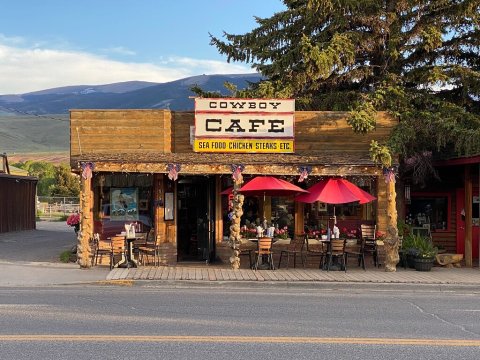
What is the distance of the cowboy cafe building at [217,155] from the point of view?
17.3 meters

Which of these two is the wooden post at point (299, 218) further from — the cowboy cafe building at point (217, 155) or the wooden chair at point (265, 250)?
the wooden chair at point (265, 250)

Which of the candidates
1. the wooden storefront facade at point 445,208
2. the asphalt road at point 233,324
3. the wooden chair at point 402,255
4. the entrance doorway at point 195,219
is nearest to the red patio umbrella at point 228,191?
the entrance doorway at point 195,219

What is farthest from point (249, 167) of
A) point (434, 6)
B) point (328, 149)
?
point (434, 6)

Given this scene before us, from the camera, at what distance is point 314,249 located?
17.7 m

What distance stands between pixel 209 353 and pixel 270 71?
50.0 feet

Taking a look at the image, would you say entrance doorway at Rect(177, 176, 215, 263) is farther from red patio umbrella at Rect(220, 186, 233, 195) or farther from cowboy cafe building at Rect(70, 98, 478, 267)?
red patio umbrella at Rect(220, 186, 233, 195)

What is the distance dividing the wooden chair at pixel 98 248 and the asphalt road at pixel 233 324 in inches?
137

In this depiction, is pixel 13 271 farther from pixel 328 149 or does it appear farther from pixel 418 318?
pixel 418 318

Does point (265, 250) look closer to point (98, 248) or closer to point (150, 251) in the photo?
point (150, 251)

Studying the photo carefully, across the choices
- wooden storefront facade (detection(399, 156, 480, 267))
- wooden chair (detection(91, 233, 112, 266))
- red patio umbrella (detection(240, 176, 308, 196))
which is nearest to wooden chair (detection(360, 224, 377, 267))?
red patio umbrella (detection(240, 176, 308, 196))

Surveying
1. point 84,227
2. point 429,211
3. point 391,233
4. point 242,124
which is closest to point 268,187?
point 242,124

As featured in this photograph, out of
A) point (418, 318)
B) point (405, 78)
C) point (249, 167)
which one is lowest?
point (418, 318)

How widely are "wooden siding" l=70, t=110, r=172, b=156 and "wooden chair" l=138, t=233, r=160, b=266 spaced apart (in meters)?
2.72

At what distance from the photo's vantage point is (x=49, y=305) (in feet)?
34.7
